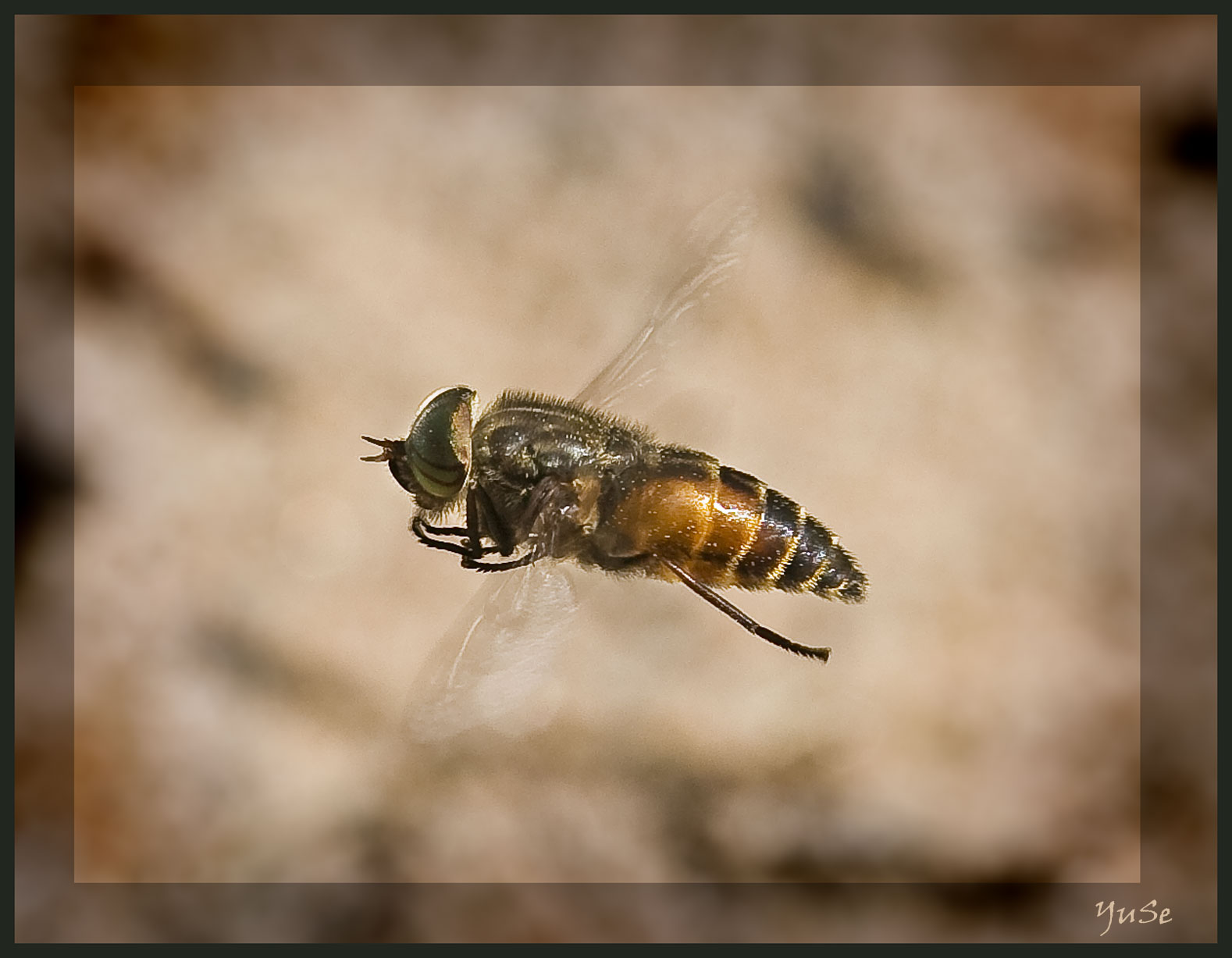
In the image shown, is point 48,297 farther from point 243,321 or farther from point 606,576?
point 606,576

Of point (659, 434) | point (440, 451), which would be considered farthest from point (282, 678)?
point (659, 434)

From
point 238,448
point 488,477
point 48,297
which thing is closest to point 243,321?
point 238,448

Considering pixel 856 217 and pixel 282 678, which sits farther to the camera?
pixel 856 217

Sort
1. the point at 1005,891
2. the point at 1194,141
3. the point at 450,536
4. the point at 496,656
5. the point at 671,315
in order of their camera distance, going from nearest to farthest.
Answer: the point at 496,656, the point at 450,536, the point at 671,315, the point at 1005,891, the point at 1194,141

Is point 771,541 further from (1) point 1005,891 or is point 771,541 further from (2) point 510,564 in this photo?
(1) point 1005,891

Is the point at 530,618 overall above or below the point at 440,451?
below

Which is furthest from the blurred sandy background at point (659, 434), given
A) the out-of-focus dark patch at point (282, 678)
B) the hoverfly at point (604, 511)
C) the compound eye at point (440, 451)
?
the compound eye at point (440, 451)

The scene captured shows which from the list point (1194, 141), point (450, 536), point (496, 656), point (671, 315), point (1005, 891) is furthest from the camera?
point (1194, 141)
